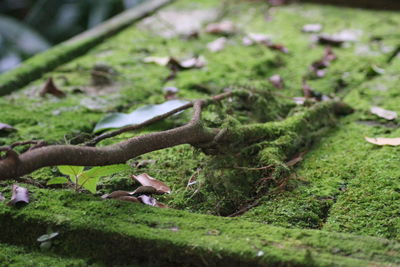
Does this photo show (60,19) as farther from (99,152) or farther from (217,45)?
(99,152)

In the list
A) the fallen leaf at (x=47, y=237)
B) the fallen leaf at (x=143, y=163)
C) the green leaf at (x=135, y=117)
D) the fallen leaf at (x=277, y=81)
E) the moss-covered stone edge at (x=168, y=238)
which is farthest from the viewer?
the fallen leaf at (x=277, y=81)

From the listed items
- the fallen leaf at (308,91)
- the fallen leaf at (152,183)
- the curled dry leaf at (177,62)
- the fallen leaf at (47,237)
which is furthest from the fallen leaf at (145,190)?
the curled dry leaf at (177,62)

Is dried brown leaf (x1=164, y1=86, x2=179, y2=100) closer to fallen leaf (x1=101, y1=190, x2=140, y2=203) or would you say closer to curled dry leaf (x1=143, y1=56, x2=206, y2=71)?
curled dry leaf (x1=143, y1=56, x2=206, y2=71)

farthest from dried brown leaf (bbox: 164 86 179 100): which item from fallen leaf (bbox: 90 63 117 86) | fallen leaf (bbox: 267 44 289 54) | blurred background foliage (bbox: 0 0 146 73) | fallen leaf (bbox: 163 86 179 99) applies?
blurred background foliage (bbox: 0 0 146 73)

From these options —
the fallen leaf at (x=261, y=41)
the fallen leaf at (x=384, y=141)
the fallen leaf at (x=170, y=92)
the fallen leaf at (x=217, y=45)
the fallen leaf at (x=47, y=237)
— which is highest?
the fallen leaf at (x=47, y=237)

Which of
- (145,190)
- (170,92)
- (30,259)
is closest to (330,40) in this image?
(170,92)

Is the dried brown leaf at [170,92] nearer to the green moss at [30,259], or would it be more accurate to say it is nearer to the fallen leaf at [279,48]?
the fallen leaf at [279,48]

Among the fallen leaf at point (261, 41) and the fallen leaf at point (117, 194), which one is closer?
the fallen leaf at point (117, 194)
